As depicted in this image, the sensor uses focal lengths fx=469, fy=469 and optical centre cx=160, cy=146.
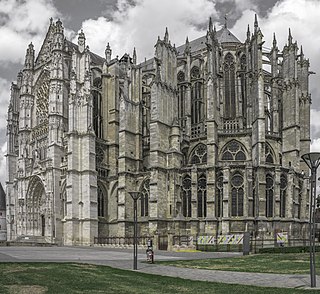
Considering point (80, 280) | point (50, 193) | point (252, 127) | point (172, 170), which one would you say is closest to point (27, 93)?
point (50, 193)

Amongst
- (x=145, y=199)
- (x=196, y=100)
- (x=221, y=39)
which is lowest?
(x=145, y=199)

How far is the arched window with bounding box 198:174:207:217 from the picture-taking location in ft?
152

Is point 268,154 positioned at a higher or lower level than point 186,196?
higher

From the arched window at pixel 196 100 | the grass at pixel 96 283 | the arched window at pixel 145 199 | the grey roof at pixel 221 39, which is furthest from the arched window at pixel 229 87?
the grass at pixel 96 283

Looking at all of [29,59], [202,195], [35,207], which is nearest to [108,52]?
[29,59]

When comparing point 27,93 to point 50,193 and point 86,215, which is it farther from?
point 86,215

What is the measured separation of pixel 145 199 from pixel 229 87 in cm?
1563

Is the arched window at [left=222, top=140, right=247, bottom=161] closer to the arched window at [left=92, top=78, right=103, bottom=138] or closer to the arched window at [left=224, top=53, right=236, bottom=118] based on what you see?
the arched window at [left=224, top=53, right=236, bottom=118]

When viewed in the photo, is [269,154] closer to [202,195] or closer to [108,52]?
[202,195]

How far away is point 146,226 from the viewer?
1923 inches

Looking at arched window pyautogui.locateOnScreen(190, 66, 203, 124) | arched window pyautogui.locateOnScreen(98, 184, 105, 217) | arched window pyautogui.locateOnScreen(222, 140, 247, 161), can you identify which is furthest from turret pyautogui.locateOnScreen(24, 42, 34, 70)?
arched window pyautogui.locateOnScreen(222, 140, 247, 161)

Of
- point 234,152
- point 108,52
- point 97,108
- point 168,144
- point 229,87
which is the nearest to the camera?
point 234,152

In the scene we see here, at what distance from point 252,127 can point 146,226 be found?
48.9ft

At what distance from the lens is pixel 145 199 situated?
50000mm
